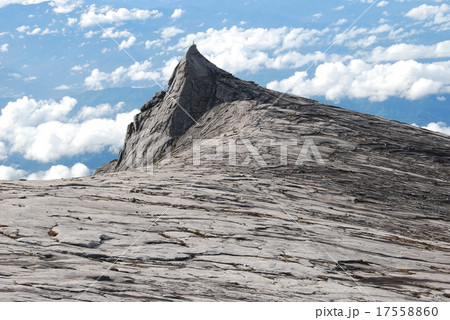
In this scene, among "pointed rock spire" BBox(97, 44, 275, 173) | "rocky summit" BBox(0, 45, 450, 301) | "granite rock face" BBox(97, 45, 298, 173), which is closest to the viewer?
"rocky summit" BBox(0, 45, 450, 301)

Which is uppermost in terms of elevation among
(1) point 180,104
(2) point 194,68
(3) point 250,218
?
(2) point 194,68

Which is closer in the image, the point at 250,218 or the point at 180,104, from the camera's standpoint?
the point at 250,218

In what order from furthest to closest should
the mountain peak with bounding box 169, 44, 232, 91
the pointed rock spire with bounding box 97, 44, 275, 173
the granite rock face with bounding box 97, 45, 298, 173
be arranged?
1. the mountain peak with bounding box 169, 44, 232, 91
2. the pointed rock spire with bounding box 97, 44, 275, 173
3. the granite rock face with bounding box 97, 45, 298, 173

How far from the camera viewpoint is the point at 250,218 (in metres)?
20.8

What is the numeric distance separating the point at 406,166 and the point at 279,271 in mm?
20094

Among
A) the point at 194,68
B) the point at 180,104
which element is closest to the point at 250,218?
the point at 180,104

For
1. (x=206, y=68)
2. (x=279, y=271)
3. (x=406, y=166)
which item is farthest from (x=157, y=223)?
(x=206, y=68)

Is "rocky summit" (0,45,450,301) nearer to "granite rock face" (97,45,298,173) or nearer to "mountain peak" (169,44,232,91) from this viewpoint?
"granite rock face" (97,45,298,173)

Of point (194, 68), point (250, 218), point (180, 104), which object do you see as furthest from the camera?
point (194, 68)

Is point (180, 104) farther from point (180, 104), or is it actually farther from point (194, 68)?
point (194, 68)

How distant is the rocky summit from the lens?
14102mm

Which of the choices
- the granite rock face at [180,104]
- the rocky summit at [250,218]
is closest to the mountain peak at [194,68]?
the granite rock face at [180,104]

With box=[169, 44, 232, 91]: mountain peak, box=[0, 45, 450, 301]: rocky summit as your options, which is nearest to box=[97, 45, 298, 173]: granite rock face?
box=[169, 44, 232, 91]: mountain peak
